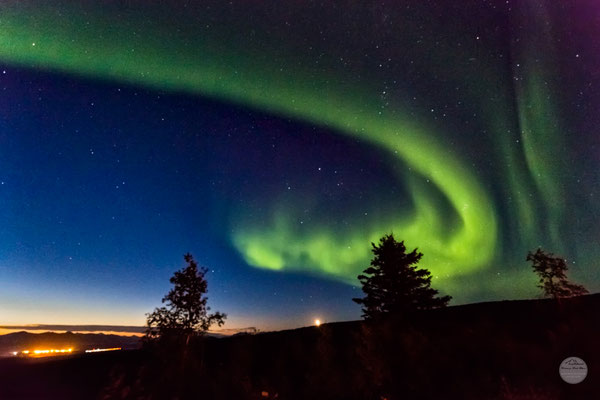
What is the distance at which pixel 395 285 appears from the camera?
3141 centimetres

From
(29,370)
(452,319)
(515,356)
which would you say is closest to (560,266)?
(452,319)

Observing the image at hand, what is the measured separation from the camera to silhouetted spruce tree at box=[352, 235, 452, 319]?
101 ft

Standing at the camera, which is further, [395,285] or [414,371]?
[395,285]

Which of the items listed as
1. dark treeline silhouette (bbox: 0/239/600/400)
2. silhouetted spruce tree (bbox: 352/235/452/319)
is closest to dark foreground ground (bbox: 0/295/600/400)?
dark treeline silhouette (bbox: 0/239/600/400)

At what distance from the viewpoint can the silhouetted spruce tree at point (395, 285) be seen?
30.7m

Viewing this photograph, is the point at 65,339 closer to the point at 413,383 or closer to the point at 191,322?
the point at 191,322

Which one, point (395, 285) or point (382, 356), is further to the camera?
point (395, 285)

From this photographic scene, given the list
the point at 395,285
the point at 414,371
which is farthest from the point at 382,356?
the point at 395,285

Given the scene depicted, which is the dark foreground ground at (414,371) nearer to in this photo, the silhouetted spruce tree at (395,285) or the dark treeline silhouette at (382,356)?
the dark treeline silhouette at (382,356)

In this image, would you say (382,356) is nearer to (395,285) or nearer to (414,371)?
(414,371)

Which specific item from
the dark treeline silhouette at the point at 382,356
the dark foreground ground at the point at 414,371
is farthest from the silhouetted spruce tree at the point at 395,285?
the dark foreground ground at the point at 414,371

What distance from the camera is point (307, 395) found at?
12.8 metres

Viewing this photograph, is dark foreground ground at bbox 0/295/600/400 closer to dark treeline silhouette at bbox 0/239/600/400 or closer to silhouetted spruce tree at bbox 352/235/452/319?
dark treeline silhouette at bbox 0/239/600/400

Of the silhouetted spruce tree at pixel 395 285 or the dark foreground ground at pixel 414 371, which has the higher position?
the silhouetted spruce tree at pixel 395 285
